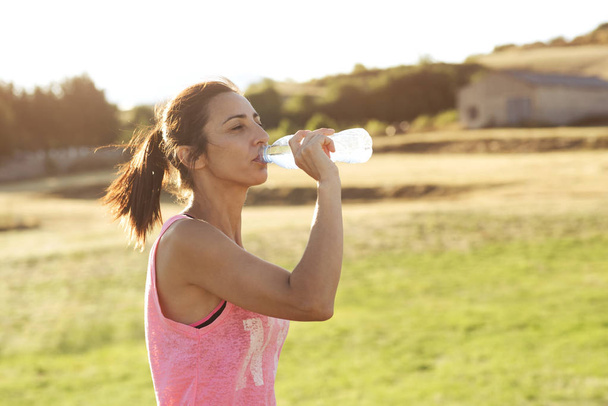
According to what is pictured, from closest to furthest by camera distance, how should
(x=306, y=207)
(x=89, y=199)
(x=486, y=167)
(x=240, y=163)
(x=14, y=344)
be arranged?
(x=240, y=163) < (x=14, y=344) < (x=306, y=207) < (x=486, y=167) < (x=89, y=199)

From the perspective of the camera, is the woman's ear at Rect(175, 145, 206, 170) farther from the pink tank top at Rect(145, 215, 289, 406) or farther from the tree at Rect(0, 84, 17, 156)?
the tree at Rect(0, 84, 17, 156)

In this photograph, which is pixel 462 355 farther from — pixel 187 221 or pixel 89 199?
pixel 89 199

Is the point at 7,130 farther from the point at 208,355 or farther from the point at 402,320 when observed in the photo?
the point at 208,355

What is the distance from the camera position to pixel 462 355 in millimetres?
9211

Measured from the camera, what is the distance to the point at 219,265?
79.0 inches

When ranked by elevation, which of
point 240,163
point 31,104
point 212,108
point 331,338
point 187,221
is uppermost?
point 31,104

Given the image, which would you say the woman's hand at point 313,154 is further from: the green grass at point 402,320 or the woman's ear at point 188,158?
the green grass at point 402,320

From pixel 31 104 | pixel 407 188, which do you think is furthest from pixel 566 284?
pixel 31 104

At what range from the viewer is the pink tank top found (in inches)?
82.4

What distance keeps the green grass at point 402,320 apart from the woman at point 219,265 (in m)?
6.02

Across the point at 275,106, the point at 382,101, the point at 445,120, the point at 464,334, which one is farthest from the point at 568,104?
the point at 464,334

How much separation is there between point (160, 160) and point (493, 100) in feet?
149

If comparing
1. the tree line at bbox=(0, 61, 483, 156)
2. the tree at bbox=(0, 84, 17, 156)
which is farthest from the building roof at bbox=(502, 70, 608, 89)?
the tree at bbox=(0, 84, 17, 156)

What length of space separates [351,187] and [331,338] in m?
17.1
